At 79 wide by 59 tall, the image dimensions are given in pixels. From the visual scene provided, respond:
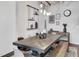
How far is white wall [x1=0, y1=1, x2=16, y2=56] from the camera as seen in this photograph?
313 centimetres

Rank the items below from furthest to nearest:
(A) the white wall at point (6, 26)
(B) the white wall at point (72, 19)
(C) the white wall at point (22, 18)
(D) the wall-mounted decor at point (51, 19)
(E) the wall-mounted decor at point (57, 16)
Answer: (D) the wall-mounted decor at point (51, 19) → (E) the wall-mounted decor at point (57, 16) → (B) the white wall at point (72, 19) → (C) the white wall at point (22, 18) → (A) the white wall at point (6, 26)

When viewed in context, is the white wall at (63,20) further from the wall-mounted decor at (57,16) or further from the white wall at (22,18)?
the wall-mounted decor at (57,16)

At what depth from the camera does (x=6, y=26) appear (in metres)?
3.30

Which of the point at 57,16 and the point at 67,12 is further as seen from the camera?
Answer: the point at 57,16

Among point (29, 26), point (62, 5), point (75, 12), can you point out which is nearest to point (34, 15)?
point (29, 26)

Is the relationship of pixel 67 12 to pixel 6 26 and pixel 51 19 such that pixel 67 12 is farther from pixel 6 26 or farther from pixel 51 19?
pixel 6 26

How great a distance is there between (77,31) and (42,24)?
6.76ft

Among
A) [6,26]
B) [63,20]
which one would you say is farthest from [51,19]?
[6,26]

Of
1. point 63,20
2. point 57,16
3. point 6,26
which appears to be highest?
point 57,16

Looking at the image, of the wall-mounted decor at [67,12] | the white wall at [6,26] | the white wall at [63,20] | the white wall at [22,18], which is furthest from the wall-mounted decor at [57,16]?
the white wall at [6,26]

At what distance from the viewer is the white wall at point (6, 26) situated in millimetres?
3131

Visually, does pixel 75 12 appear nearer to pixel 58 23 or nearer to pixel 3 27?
pixel 58 23

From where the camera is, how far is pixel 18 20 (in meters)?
4.35

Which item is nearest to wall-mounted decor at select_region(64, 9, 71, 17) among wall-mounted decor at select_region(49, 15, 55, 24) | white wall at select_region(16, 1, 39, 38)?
wall-mounted decor at select_region(49, 15, 55, 24)
